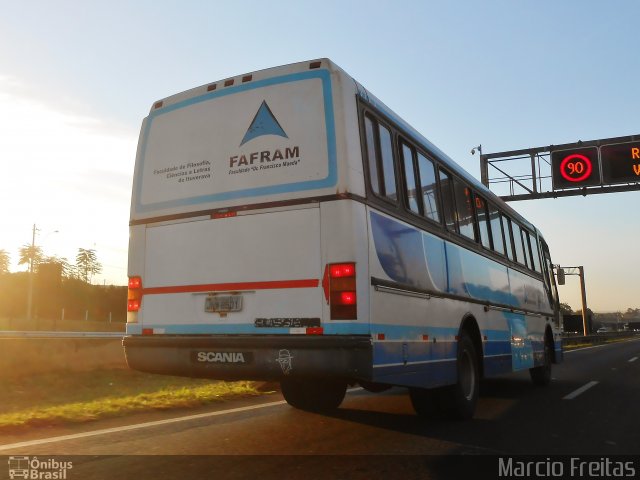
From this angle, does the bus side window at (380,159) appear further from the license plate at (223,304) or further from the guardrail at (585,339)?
the guardrail at (585,339)

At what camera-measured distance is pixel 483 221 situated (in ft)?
30.8

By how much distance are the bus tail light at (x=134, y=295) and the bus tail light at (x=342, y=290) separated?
2.24 meters

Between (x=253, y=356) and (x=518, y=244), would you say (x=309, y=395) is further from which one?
(x=518, y=244)

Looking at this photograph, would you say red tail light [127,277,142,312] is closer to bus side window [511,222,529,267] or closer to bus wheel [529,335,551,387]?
bus side window [511,222,529,267]

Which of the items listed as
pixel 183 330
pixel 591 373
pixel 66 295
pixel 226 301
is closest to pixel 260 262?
pixel 226 301

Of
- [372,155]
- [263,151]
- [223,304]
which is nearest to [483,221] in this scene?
[372,155]

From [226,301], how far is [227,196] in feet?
3.34

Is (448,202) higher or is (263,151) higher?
(263,151)

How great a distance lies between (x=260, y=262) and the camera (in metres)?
5.75

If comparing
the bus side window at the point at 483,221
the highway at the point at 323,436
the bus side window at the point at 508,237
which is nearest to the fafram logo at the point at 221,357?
the highway at the point at 323,436

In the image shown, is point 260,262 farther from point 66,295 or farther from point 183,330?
point 66,295

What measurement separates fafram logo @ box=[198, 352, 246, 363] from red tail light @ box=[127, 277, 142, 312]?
1058 mm

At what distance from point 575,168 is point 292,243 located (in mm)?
20675

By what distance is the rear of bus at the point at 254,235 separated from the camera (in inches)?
211
